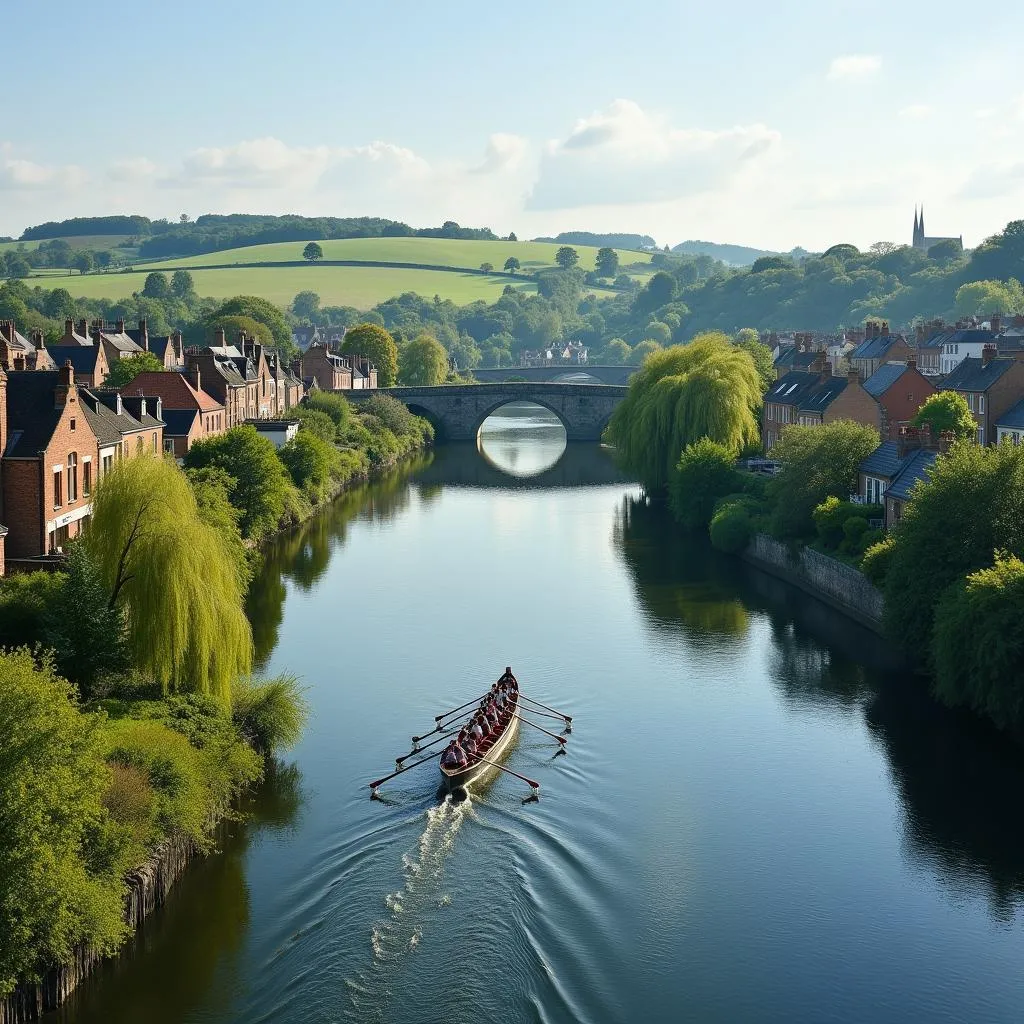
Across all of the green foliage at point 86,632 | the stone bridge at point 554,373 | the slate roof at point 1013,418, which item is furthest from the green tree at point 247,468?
the stone bridge at point 554,373

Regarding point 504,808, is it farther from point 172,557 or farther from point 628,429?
point 628,429

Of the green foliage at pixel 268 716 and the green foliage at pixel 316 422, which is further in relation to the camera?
the green foliage at pixel 316 422

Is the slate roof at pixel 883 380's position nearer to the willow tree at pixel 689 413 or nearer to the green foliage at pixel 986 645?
the willow tree at pixel 689 413

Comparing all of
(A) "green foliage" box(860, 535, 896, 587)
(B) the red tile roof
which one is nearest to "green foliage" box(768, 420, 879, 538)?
(A) "green foliage" box(860, 535, 896, 587)

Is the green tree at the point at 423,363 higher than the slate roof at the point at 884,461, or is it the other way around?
the green tree at the point at 423,363

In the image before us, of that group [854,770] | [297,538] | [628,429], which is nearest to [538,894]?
[854,770]

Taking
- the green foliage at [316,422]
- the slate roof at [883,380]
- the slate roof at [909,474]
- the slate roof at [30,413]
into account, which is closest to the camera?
the slate roof at [30,413]

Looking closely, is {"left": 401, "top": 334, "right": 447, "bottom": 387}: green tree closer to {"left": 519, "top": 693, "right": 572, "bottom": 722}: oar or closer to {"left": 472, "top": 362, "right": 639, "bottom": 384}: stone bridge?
{"left": 472, "top": 362, "right": 639, "bottom": 384}: stone bridge

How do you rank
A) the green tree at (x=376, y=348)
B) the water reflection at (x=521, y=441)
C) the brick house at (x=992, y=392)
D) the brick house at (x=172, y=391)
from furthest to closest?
the green tree at (x=376, y=348)
the water reflection at (x=521, y=441)
the brick house at (x=172, y=391)
the brick house at (x=992, y=392)

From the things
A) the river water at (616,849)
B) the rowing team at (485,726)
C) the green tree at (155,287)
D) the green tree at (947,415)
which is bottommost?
the river water at (616,849)
